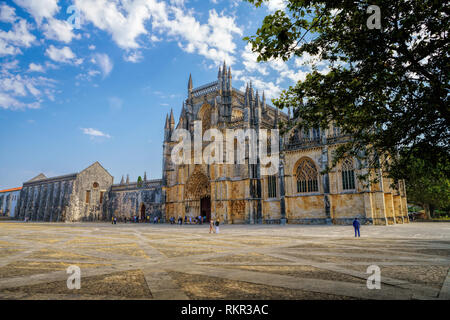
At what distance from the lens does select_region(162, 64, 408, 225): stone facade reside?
24797 mm

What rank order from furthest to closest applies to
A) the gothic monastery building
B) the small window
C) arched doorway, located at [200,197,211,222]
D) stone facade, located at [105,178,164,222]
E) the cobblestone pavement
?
stone facade, located at [105,178,164,222], arched doorway, located at [200,197,211,222], the small window, the gothic monastery building, the cobblestone pavement

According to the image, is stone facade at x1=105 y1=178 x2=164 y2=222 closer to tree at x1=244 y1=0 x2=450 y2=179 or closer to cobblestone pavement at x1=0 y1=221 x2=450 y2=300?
cobblestone pavement at x1=0 y1=221 x2=450 y2=300

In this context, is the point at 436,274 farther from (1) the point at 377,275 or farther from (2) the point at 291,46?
(2) the point at 291,46

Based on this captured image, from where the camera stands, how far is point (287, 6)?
179 inches

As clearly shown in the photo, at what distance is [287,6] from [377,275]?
5.36m

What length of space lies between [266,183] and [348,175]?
8924 millimetres

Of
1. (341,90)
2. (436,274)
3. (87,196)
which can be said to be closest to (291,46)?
(341,90)
